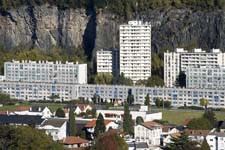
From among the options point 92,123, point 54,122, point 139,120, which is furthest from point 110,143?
point 139,120

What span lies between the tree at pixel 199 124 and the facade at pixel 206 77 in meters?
8.29

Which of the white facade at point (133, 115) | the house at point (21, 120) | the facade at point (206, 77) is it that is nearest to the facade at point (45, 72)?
the facade at point (206, 77)

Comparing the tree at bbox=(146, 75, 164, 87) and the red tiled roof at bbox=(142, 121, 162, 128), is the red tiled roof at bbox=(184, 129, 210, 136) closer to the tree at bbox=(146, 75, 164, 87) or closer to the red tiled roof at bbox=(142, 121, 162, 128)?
the red tiled roof at bbox=(142, 121, 162, 128)

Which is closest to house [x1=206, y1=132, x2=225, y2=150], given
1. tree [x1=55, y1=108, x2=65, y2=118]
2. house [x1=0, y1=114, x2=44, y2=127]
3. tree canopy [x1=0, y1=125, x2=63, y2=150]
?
tree canopy [x1=0, y1=125, x2=63, y2=150]

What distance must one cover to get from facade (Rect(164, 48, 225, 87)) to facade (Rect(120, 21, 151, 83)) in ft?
2.38

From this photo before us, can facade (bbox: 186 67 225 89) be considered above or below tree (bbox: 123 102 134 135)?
above

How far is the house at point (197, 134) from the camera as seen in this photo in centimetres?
2769

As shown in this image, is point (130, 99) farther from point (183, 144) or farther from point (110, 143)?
point (110, 143)

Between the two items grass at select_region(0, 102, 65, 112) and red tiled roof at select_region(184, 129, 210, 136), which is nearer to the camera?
red tiled roof at select_region(184, 129, 210, 136)

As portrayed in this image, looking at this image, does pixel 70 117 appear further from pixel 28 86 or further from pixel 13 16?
pixel 13 16

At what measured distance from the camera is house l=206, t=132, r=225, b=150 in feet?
89.7

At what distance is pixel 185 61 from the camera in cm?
3981

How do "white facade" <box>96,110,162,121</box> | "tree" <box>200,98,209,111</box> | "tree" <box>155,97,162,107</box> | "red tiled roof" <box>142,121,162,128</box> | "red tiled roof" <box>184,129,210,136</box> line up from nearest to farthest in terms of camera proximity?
"red tiled roof" <box>184,129,210,136</box> < "red tiled roof" <box>142,121,162,128</box> < "white facade" <box>96,110,162,121</box> < "tree" <box>200,98,209,111</box> < "tree" <box>155,97,162,107</box>

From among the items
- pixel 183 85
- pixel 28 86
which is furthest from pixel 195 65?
pixel 28 86
